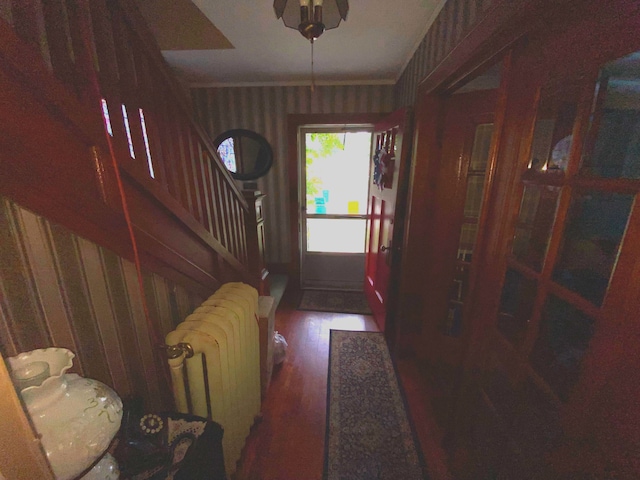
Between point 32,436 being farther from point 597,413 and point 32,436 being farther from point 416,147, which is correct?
point 416,147

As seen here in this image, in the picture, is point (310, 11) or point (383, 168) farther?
point (383, 168)

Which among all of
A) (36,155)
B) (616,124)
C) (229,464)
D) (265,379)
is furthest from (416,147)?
(229,464)

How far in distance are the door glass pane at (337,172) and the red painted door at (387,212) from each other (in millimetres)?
356

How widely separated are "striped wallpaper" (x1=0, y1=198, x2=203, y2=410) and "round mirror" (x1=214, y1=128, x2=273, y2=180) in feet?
6.96

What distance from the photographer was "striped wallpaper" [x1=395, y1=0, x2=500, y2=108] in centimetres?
113

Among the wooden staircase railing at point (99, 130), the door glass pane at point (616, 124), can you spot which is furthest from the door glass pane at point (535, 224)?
the wooden staircase railing at point (99, 130)

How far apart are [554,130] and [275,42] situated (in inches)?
74.7

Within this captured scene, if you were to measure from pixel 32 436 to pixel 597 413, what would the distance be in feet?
3.90

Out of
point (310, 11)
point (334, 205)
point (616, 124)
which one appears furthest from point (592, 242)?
point (334, 205)

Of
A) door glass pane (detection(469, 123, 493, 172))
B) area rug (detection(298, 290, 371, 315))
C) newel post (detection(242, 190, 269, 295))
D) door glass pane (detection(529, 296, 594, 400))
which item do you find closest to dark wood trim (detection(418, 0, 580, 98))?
door glass pane (detection(469, 123, 493, 172))

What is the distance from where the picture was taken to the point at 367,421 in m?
1.63

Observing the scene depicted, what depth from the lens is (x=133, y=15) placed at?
0.81 m

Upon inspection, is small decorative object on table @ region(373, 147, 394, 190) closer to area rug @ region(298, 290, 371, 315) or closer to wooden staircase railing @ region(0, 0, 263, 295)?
area rug @ region(298, 290, 371, 315)

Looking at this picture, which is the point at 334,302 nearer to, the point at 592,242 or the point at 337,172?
the point at 337,172
